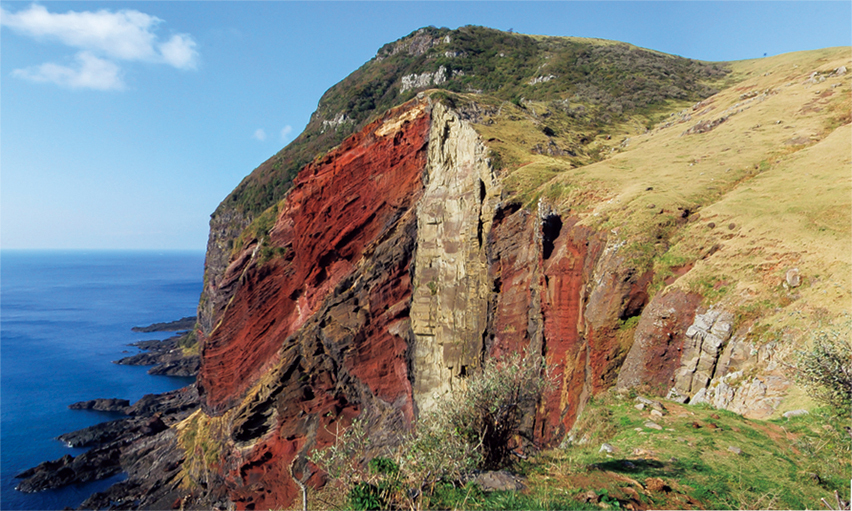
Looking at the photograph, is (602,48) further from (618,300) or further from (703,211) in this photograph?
(618,300)

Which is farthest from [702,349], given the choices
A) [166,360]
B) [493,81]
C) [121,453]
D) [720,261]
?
[166,360]

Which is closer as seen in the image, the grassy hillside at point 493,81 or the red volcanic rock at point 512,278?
the red volcanic rock at point 512,278

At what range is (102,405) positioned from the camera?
57500 millimetres

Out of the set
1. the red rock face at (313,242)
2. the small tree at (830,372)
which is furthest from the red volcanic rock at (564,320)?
the red rock face at (313,242)

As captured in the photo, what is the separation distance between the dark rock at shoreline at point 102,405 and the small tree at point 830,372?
73.0 metres

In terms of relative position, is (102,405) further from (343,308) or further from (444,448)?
(444,448)

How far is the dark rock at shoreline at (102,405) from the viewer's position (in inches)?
2251

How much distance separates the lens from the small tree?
7.55 metres

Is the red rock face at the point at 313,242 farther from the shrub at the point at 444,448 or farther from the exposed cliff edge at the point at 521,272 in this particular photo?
the shrub at the point at 444,448

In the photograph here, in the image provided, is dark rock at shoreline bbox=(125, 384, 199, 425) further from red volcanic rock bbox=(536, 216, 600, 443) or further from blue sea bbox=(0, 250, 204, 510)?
red volcanic rock bbox=(536, 216, 600, 443)

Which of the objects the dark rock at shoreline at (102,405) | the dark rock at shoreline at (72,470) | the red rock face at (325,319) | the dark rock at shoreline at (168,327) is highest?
the red rock face at (325,319)

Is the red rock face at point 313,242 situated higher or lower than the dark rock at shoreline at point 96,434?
higher

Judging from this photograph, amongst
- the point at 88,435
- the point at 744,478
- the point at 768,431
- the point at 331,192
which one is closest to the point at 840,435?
the point at 768,431

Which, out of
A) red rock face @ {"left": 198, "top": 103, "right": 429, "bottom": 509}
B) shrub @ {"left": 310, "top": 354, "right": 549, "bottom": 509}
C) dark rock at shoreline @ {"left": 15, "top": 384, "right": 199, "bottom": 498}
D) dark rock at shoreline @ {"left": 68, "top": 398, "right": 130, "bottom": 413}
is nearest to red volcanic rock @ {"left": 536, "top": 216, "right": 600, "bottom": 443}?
shrub @ {"left": 310, "top": 354, "right": 549, "bottom": 509}
